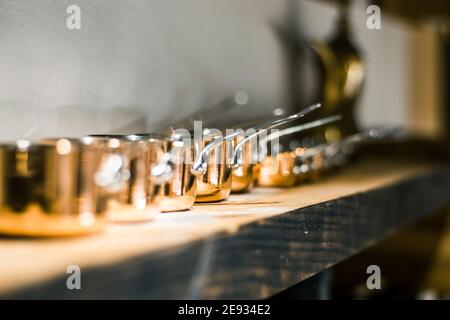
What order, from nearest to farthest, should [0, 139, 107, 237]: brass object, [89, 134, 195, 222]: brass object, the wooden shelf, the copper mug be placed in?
the wooden shelf < [0, 139, 107, 237]: brass object < [89, 134, 195, 222]: brass object < the copper mug

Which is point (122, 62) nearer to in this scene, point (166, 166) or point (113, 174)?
point (166, 166)

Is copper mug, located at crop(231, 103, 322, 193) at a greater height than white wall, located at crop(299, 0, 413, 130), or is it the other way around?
white wall, located at crop(299, 0, 413, 130)

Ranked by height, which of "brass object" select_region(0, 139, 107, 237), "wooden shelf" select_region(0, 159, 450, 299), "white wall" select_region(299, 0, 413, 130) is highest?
"white wall" select_region(299, 0, 413, 130)

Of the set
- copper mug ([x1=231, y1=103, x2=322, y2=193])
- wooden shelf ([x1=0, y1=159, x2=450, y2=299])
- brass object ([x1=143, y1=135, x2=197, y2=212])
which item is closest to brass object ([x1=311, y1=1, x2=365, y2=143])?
wooden shelf ([x1=0, y1=159, x2=450, y2=299])

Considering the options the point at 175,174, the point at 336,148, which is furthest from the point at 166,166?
the point at 336,148

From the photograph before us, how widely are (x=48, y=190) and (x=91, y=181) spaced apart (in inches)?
2.0

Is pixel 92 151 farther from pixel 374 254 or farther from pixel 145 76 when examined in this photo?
pixel 374 254

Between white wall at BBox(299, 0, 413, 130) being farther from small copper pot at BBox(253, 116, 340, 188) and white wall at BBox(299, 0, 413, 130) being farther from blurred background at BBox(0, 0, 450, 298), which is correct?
small copper pot at BBox(253, 116, 340, 188)

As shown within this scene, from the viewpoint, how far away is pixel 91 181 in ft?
2.62

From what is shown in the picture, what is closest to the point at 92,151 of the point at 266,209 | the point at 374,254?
the point at 266,209

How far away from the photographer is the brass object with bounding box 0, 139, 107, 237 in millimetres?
771

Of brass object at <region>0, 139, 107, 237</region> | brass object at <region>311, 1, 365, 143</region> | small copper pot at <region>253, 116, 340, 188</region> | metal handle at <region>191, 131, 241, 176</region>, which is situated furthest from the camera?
brass object at <region>311, 1, 365, 143</region>

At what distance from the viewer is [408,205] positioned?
6.31 ft

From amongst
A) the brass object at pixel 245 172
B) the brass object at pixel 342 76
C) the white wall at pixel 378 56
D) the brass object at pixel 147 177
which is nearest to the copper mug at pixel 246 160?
the brass object at pixel 245 172
